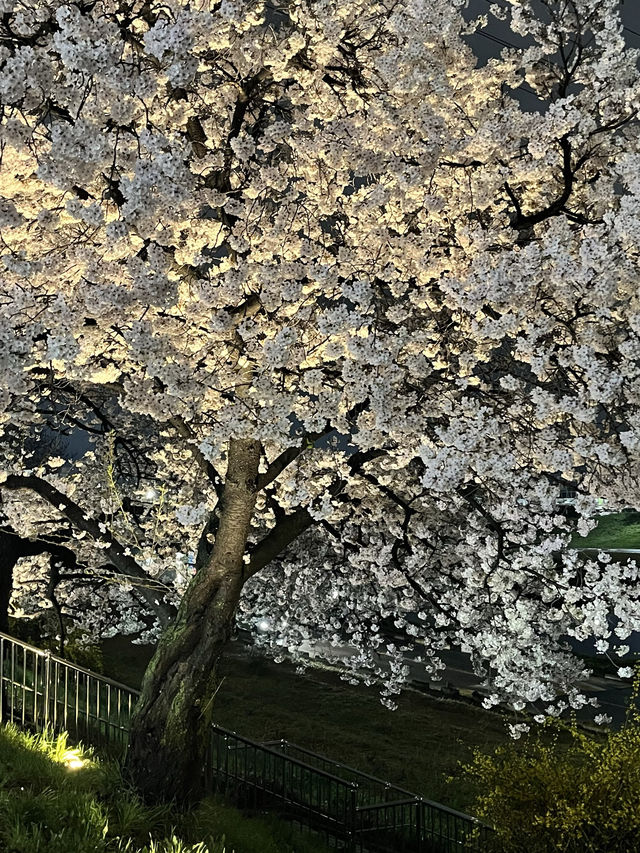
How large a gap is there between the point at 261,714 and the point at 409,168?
16.5 metres

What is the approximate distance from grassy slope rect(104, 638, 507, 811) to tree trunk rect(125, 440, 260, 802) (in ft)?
26.7

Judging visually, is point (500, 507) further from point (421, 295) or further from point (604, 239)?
point (604, 239)

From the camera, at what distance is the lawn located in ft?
163

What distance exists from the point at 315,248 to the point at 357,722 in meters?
16.0

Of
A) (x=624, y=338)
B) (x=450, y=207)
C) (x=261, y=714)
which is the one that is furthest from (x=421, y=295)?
(x=261, y=714)

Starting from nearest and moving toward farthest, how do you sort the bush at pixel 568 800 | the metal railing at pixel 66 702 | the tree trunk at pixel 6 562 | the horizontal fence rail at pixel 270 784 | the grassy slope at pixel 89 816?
the grassy slope at pixel 89 816 → the bush at pixel 568 800 → the metal railing at pixel 66 702 → the horizontal fence rail at pixel 270 784 → the tree trunk at pixel 6 562

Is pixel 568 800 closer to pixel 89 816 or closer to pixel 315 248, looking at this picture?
pixel 89 816

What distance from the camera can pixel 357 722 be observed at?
21.1 metres

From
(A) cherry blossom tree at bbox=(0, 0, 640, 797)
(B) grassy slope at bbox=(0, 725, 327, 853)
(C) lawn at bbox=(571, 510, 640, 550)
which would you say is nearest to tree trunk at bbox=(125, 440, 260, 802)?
(A) cherry blossom tree at bbox=(0, 0, 640, 797)

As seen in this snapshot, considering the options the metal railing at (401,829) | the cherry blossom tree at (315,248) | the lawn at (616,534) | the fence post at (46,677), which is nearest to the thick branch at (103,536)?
the fence post at (46,677)

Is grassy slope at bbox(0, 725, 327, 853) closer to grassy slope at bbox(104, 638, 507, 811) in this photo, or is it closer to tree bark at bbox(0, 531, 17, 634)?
tree bark at bbox(0, 531, 17, 634)

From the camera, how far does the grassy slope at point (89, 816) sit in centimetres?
695

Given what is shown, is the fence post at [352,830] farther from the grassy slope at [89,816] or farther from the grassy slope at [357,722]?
the grassy slope at [357,722]

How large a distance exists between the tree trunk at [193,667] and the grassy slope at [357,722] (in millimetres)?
8152
